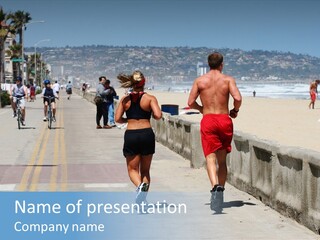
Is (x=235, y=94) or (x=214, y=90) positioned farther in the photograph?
(x=214, y=90)

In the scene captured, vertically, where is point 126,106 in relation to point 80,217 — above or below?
above

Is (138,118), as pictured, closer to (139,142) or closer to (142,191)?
(139,142)


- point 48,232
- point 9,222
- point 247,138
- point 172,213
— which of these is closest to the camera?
point 48,232

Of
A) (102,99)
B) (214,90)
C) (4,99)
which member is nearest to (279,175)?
(214,90)

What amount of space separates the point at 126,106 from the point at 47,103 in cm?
1892

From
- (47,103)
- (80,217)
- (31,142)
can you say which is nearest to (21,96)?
(47,103)

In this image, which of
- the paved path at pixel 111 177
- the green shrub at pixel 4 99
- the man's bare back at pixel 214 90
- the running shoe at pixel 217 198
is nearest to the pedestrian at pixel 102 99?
the paved path at pixel 111 177

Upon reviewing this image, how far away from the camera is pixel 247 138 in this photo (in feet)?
37.4

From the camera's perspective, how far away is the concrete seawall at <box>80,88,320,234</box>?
27.5 feet

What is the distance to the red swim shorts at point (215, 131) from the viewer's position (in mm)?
9570

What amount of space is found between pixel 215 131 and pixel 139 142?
0.99m

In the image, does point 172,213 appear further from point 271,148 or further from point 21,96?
point 21,96

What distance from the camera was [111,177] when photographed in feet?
44.1

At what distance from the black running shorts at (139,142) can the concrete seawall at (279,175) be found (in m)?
1.67
